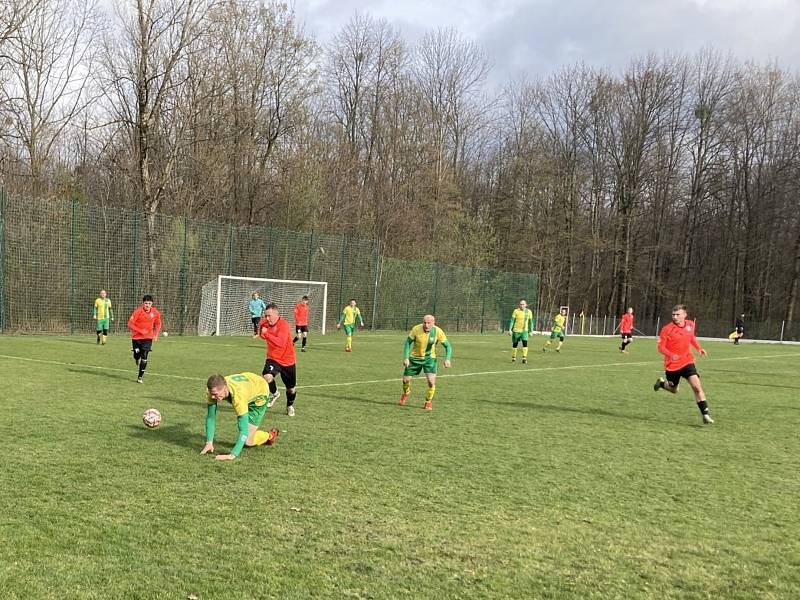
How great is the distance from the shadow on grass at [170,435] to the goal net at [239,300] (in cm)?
1950

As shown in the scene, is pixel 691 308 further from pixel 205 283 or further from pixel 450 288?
pixel 205 283

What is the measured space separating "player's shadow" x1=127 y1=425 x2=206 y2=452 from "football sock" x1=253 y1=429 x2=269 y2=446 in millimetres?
627

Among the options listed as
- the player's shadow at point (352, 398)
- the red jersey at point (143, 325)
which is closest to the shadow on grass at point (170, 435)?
the player's shadow at point (352, 398)

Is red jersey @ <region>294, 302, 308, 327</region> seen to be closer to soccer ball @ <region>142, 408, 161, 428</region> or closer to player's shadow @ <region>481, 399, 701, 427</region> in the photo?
player's shadow @ <region>481, 399, 701, 427</region>

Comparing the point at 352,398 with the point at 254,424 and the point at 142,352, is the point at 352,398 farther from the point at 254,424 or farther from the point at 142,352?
the point at 254,424

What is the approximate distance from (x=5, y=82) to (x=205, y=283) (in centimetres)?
1121

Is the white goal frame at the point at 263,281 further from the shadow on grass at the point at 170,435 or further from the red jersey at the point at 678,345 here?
the red jersey at the point at 678,345

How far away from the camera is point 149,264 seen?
26.6m

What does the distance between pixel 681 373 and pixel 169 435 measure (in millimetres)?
7906

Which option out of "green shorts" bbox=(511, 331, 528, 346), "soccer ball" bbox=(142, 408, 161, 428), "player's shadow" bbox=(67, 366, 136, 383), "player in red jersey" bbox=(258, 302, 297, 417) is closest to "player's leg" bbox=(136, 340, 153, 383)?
"player's shadow" bbox=(67, 366, 136, 383)

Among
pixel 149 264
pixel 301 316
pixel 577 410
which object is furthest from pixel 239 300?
pixel 577 410

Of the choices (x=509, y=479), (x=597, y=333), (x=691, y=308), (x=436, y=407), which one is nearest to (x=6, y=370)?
(x=436, y=407)

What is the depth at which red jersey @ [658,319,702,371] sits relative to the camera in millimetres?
11414

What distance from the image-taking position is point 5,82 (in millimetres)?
28188
